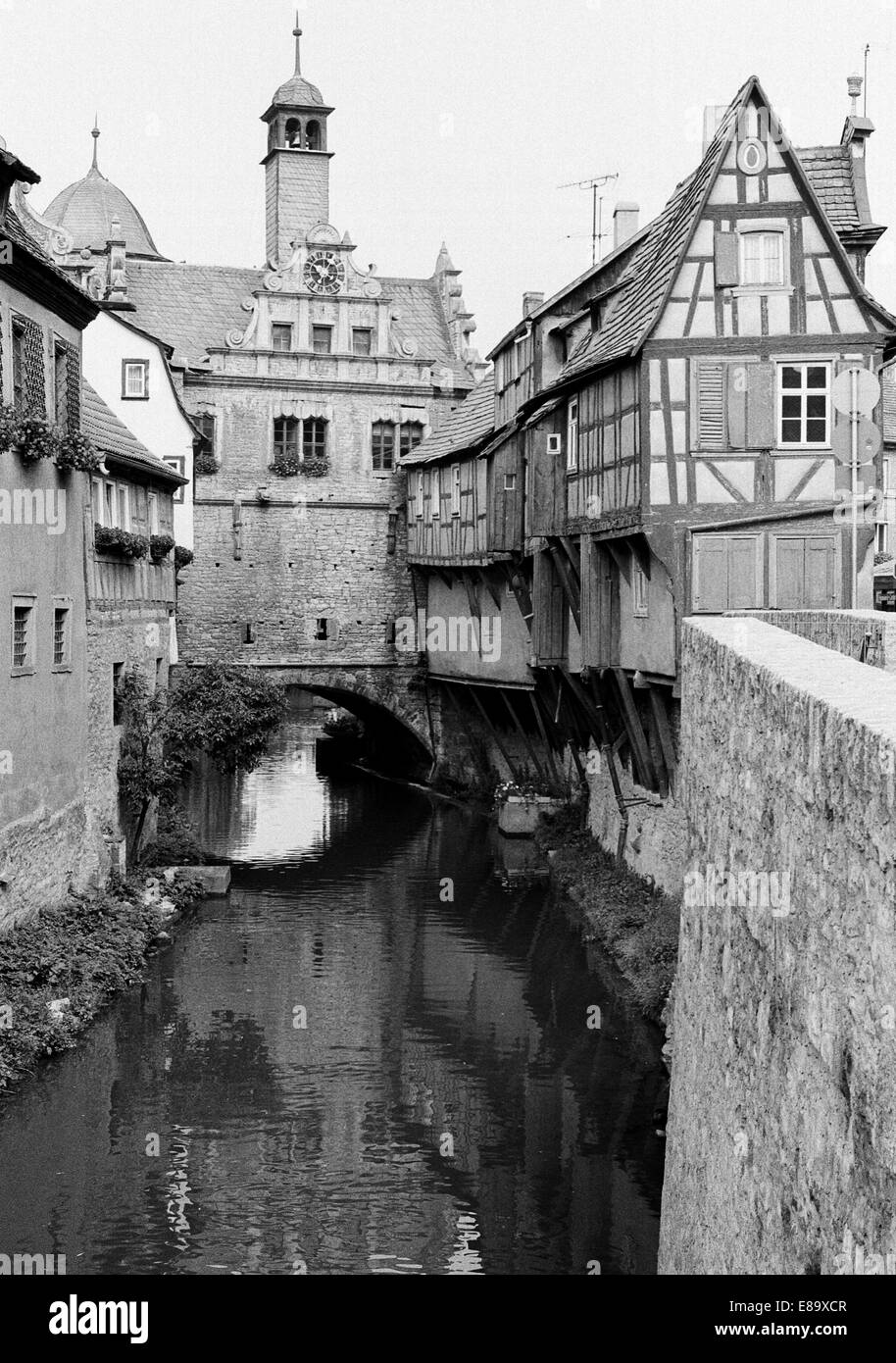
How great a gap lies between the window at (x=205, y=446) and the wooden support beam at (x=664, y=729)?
17.9 metres

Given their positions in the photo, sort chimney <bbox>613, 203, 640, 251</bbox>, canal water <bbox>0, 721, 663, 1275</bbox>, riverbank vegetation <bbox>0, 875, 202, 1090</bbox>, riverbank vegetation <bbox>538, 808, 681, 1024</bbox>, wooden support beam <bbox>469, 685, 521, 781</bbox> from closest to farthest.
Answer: canal water <bbox>0, 721, 663, 1275</bbox> → riverbank vegetation <bbox>0, 875, 202, 1090</bbox> → riverbank vegetation <bbox>538, 808, 681, 1024</bbox> → chimney <bbox>613, 203, 640, 251</bbox> → wooden support beam <bbox>469, 685, 521, 781</bbox>

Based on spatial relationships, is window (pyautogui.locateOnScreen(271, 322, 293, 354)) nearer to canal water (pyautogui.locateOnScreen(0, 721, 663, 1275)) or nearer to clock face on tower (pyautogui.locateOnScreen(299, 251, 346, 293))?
clock face on tower (pyautogui.locateOnScreen(299, 251, 346, 293))

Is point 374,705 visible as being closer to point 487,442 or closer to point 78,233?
point 487,442

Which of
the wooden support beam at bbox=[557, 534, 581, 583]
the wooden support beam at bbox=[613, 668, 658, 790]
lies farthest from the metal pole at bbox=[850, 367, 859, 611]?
the wooden support beam at bbox=[557, 534, 581, 583]

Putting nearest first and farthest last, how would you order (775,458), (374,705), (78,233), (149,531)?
(775,458), (149,531), (374,705), (78,233)

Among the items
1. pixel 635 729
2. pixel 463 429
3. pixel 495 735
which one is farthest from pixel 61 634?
pixel 463 429

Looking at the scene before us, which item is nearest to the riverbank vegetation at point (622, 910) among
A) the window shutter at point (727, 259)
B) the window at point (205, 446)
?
the window shutter at point (727, 259)

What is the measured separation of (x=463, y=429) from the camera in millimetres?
35219

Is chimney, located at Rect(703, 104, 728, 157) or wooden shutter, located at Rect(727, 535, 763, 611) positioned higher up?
chimney, located at Rect(703, 104, 728, 157)

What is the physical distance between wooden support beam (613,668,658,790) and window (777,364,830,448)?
156 inches

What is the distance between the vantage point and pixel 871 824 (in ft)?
14.6

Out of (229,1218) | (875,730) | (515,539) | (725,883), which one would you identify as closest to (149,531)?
(515,539)

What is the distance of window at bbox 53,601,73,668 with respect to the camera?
63.5 ft

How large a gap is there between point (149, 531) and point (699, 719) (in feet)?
61.9
